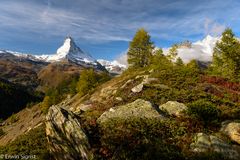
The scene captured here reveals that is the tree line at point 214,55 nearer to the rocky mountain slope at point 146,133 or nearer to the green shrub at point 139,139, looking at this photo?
the rocky mountain slope at point 146,133

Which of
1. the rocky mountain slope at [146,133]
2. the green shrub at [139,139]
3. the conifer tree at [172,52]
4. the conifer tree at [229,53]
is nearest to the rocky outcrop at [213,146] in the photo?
the rocky mountain slope at [146,133]

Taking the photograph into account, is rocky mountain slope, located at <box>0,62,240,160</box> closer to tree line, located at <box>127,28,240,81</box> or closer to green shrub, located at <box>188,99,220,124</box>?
green shrub, located at <box>188,99,220,124</box>

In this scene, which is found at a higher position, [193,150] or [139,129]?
[139,129]

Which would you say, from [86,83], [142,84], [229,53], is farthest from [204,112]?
[86,83]

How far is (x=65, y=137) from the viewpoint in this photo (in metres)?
18.3

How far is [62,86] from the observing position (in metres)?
144

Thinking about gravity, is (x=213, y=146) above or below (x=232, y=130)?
below

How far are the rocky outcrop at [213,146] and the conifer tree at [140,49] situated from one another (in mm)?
57713

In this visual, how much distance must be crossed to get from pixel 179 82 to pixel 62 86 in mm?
112089

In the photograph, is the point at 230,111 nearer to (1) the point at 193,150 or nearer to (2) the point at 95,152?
(1) the point at 193,150

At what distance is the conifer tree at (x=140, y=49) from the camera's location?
77.1m

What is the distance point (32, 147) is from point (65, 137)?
6.47 metres

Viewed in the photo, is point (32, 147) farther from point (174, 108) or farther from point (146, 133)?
point (174, 108)

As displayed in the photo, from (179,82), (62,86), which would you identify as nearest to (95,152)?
(179,82)
